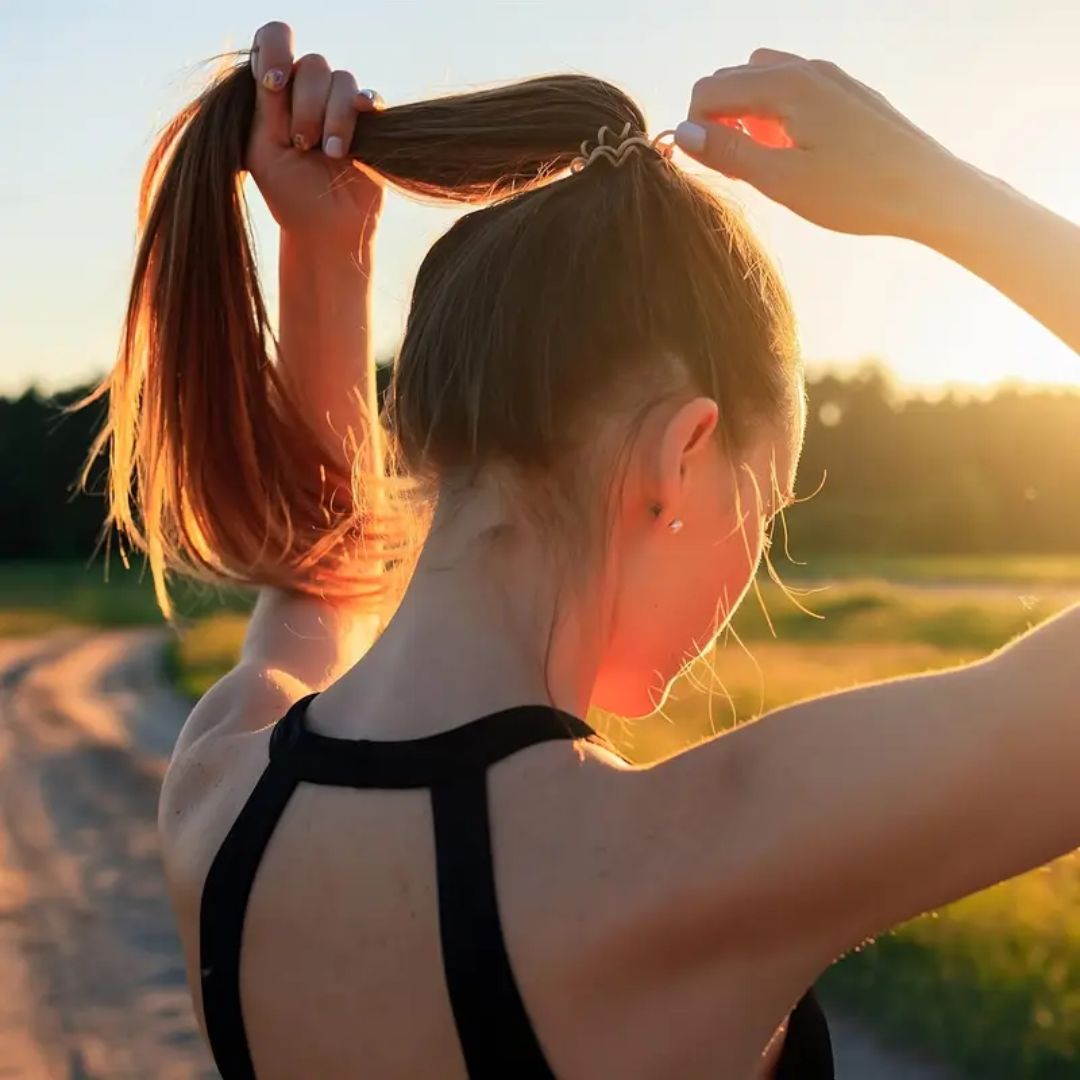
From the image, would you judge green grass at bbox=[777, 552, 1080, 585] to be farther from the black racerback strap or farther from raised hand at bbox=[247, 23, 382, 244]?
the black racerback strap

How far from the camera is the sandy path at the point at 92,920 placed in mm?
4461

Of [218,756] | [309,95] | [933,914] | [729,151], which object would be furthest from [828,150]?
[933,914]

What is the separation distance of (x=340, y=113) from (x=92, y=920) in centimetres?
492


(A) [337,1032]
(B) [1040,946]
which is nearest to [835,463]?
(B) [1040,946]

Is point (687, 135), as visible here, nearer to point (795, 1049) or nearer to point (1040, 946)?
point (795, 1049)

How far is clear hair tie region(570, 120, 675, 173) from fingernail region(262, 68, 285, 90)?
0.41 m

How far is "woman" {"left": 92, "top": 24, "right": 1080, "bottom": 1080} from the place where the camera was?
115 cm

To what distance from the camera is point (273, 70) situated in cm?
175

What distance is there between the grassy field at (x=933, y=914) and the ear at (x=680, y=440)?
32 cm

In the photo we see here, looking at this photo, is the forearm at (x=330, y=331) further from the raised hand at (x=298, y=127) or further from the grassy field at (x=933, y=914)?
the grassy field at (x=933, y=914)

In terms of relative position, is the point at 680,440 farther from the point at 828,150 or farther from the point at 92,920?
the point at 92,920

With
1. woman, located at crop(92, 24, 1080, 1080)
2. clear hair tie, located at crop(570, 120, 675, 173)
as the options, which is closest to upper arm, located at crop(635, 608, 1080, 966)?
woman, located at crop(92, 24, 1080, 1080)

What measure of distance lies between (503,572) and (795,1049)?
0.55 meters

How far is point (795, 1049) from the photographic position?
4.63 ft
